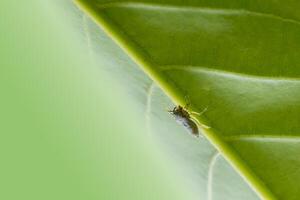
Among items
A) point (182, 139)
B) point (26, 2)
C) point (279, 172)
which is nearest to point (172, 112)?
point (182, 139)

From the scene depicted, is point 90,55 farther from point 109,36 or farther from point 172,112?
point 172,112

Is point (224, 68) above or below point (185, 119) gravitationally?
above

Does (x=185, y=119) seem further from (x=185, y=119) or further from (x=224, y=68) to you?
(x=224, y=68)

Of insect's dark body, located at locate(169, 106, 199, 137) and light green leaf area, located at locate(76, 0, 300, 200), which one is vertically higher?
light green leaf area, located at locate(76, 0, 300, 200)

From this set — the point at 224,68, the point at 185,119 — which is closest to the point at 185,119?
the point at 185,119
